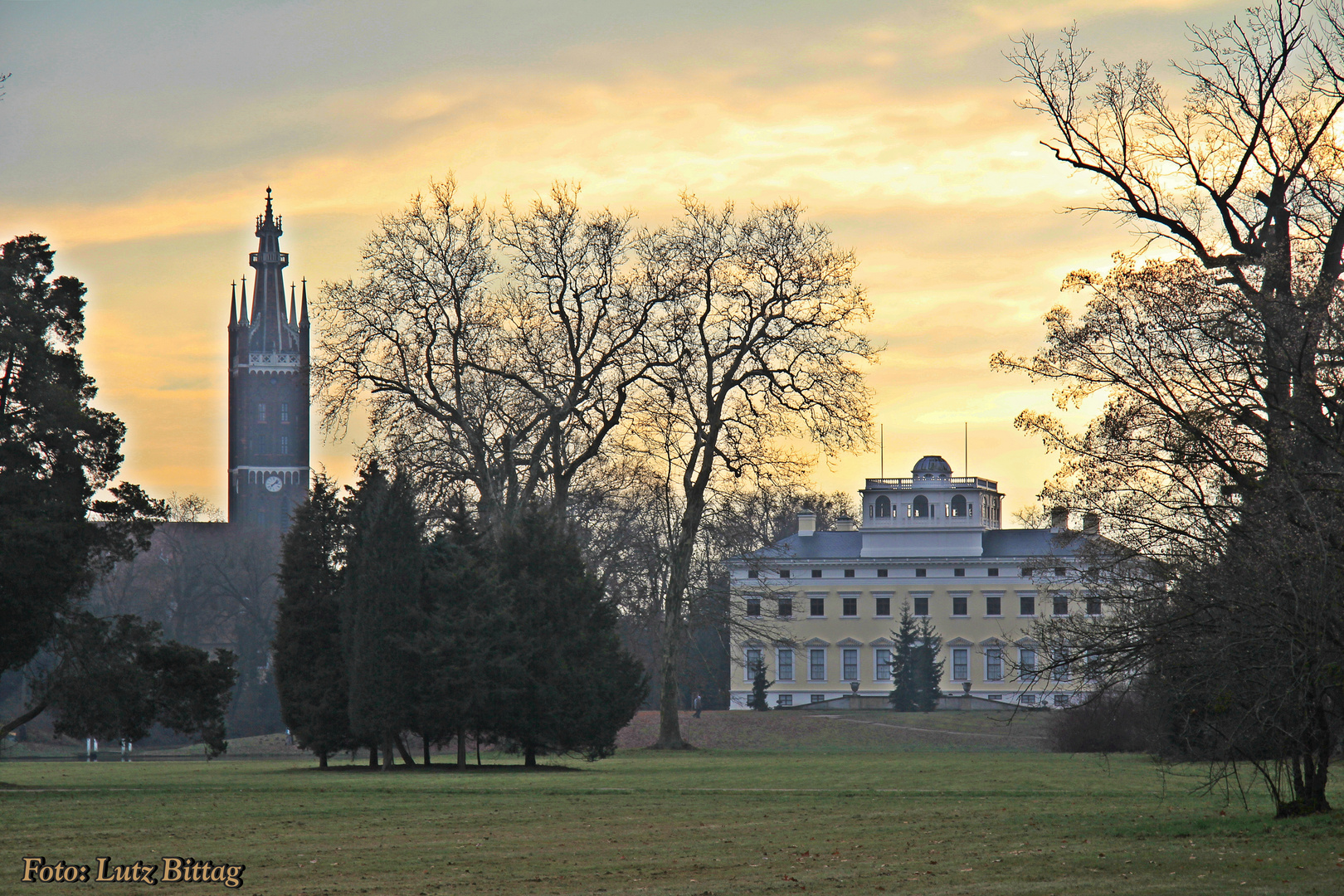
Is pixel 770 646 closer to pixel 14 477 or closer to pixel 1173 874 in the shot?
pixel 14 477

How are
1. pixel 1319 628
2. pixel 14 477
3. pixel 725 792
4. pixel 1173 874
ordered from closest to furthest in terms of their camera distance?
pixel 1173 874 → pixel 1319 628 → pixel 725 792 → pixel 14 477

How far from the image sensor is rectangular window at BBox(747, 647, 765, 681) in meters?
86.0

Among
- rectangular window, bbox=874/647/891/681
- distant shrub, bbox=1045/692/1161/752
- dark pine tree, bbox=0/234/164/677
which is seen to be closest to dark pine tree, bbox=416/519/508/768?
dark pine tree, bbox=0/234/164/677

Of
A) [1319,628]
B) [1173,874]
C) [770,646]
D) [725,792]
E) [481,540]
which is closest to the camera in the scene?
[1173,874]

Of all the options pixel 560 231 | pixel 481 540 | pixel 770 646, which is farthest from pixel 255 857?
pixel 770 646

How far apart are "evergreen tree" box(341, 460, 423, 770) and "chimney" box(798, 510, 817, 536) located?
61.0m

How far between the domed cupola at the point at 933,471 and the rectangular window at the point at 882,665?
35.4 feet

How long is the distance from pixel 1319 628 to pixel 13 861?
40.7 ft

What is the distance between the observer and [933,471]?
9462 centimetres

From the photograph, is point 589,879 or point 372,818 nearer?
point 589,879

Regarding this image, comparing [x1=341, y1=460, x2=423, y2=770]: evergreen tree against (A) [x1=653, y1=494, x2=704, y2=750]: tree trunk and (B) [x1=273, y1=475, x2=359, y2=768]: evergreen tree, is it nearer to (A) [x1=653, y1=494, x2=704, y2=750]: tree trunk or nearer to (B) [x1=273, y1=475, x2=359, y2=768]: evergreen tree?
(B) [x1=273, y1=475, x2=359, y2=768]: evergreen tree

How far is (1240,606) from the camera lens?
14523mm

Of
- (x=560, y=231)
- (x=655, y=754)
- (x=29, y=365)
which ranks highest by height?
(x=560, y=231)

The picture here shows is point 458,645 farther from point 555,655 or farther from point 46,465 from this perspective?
point 46,465
